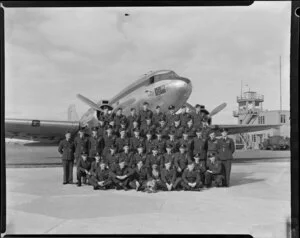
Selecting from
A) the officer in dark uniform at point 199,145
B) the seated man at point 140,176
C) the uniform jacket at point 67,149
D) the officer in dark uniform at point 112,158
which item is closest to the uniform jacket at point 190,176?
the officer in dark uniform at point 199,145

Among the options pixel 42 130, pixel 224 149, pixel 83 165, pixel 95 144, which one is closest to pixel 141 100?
pixel 95 144

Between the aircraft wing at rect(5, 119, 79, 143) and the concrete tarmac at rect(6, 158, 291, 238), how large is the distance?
1061 millimetres

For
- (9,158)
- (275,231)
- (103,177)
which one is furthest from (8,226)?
(275,231)

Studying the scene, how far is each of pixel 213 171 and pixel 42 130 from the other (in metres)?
3.84

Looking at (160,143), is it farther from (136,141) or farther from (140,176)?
(140,176)

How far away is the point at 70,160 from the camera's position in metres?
4.46

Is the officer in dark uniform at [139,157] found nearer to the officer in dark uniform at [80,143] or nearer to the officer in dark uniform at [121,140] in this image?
the officer in dark uniform at [121,140]

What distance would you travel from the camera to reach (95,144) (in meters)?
4.26

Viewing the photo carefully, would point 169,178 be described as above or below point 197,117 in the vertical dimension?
below

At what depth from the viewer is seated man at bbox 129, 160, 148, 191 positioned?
403 centimetres

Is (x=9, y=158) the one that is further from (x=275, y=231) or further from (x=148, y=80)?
(x=275, y=231)

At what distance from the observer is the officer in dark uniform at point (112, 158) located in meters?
4.07

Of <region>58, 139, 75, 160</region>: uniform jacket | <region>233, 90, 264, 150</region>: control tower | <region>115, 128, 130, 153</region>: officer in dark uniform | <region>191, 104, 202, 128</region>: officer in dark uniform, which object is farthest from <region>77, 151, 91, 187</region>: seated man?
<region>233, 90, 264, 150</region>: control tower

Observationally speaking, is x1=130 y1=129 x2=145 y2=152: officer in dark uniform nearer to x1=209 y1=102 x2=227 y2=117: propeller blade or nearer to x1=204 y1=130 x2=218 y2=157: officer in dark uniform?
x1=204 y1=130 x2=218 y2=157: officer in dark uniform
